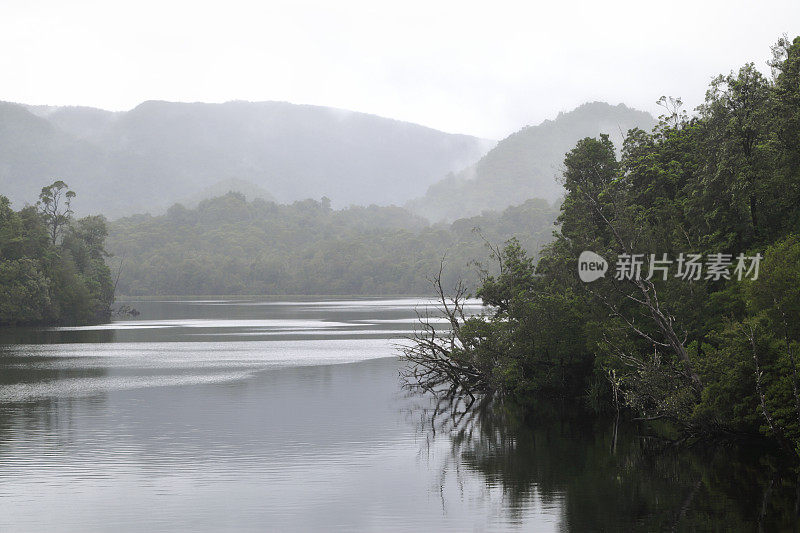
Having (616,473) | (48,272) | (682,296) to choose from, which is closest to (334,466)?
(616,473)

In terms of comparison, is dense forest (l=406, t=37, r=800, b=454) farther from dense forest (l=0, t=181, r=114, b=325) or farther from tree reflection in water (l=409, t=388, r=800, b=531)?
A: dense forest (l=0, t=181, r=114, b=325)

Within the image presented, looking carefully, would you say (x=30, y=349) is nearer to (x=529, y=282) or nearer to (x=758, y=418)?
(x=529, y=282)

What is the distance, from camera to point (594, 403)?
36.8 meters

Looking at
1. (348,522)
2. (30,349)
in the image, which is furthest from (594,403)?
(30,349)

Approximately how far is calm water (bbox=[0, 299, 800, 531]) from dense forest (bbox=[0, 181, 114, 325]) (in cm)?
5227

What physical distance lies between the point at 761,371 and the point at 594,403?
12.6m

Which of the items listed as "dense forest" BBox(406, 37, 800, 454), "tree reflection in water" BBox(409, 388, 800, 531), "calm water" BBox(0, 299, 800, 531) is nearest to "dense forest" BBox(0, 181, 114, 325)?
"calm water" BBox(0, 299, 800, 531)

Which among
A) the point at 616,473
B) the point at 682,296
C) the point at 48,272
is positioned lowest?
the point at 616,473

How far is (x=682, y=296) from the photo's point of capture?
108 ft

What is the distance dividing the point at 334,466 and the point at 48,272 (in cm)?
8499

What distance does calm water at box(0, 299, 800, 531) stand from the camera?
2052cm

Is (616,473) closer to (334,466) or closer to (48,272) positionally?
(334,466)

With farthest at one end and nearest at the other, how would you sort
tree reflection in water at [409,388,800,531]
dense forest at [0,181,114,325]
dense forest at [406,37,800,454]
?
1. dense forest at [0,181,114,325]
2. dense forest at [406,37,800,454]
3. tree reflection in water at [409,388,800,531]

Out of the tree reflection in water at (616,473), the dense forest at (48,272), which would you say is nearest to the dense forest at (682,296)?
the tree reflection in water at (616,473)
